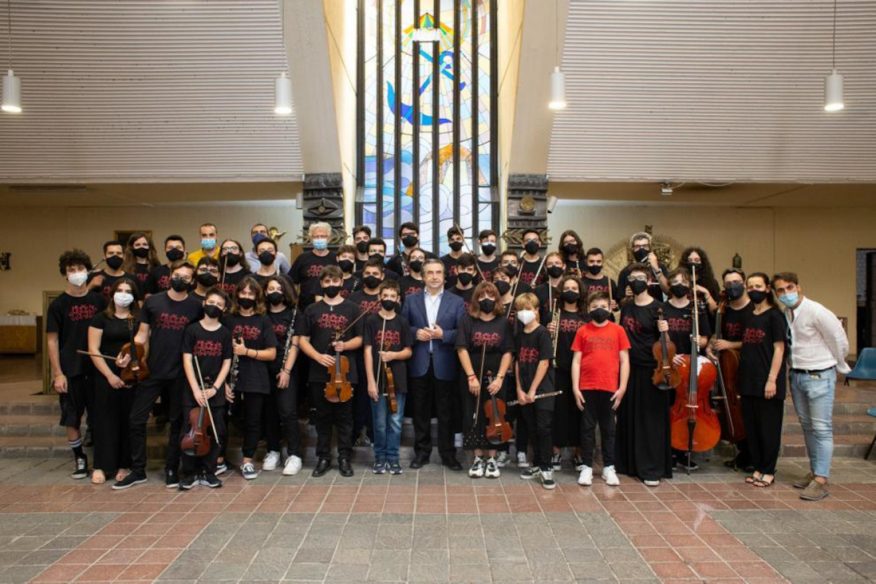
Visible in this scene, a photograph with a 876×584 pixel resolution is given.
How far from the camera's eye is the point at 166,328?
174 inches

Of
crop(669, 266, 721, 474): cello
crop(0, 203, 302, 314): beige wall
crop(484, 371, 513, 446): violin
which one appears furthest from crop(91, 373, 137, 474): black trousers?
crop(0, 203, 302, 314): beige wall

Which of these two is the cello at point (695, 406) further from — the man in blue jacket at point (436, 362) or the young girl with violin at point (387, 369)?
the young girl with violin at point (387, 369)

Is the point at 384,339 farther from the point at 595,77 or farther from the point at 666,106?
the point at 666,106

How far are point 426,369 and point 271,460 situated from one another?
1397mm

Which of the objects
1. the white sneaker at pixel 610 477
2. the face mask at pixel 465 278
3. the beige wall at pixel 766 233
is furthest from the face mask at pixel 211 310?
the beige wall at pixel 766 233

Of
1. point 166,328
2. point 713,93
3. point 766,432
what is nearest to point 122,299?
point 166,328

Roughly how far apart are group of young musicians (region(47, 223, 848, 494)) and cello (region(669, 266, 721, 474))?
0.01 metres

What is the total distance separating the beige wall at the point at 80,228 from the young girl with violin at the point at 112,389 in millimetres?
5953

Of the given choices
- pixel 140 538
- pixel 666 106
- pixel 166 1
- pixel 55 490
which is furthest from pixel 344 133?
pixel 140 538

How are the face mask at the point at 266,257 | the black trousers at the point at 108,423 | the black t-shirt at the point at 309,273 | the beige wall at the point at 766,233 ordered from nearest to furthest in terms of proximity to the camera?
the black trousers at the point at 108,423 < the face mask at the point at 266,257 < the black t-shirt at the point at 309,273 < the beige wall at the point at 766,233

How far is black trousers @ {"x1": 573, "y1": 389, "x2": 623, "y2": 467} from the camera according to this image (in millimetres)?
4465

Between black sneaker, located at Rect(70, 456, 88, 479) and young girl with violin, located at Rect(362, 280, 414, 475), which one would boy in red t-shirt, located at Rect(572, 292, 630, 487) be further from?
black sneaker, located at Rect(70, 456, 88, 479)

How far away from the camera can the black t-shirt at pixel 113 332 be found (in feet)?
14.6

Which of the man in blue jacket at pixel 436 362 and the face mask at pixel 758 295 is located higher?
the face mask at pixel 758 295
